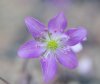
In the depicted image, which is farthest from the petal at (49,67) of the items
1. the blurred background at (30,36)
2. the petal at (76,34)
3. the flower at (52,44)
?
the blurred background at (30,36)

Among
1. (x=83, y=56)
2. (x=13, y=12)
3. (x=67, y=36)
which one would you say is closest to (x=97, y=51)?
(x=83, y=56)

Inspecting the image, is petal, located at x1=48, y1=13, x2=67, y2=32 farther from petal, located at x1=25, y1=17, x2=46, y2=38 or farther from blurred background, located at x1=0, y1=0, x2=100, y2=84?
blurred background, located at x1=0, y1=0, x2=100, y2=84

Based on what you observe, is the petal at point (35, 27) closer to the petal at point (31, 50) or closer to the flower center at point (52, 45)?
the petal at point (31, 50)

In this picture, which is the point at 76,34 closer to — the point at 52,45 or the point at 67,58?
the point at 67,58

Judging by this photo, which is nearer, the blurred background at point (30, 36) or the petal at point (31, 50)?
the petal at point (31, 50)

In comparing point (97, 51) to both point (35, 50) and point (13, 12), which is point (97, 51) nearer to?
point (13, 12)
